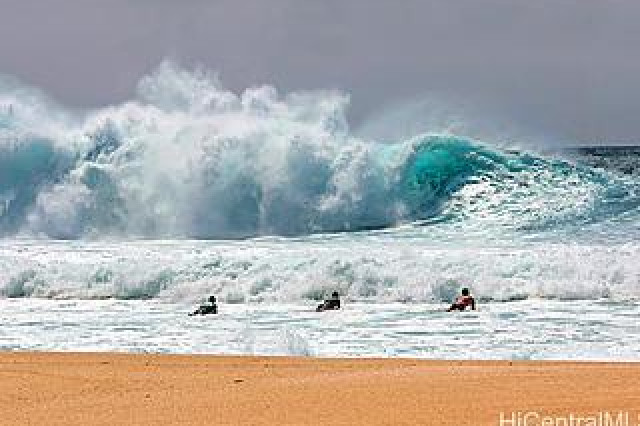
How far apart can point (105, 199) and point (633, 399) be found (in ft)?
92.3

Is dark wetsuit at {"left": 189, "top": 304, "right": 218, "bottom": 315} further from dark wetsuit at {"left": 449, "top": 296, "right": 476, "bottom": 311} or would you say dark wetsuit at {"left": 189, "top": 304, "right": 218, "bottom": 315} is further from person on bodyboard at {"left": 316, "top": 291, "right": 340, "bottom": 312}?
dark wetsuit at {"left": 449, "top": 296, "right": 476, "bottom": 311}

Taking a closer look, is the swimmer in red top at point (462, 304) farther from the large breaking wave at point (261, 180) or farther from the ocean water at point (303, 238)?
the large breaking wave at point (261, 180)

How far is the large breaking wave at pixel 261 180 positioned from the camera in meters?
30.8

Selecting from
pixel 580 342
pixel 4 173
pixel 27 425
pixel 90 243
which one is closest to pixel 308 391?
pixel 27 425

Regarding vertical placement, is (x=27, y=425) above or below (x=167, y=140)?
below

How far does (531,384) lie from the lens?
7.23m

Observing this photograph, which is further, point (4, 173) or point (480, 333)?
point (4, 173)

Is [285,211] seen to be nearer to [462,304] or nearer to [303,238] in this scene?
[303,238]

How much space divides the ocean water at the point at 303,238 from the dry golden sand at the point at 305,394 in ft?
9.93

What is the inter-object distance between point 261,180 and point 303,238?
4.41m

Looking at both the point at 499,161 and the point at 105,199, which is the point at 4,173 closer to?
the point at 105,199

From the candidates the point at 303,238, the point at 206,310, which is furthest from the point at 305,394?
the point at 303,238

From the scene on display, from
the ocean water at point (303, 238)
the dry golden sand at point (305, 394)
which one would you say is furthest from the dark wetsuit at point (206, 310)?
the dry golden sand at point (305, 394)

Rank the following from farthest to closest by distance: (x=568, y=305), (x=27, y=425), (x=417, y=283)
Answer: (x=417, y=283) → (x=568, y=305) → (x=27, y=425)
